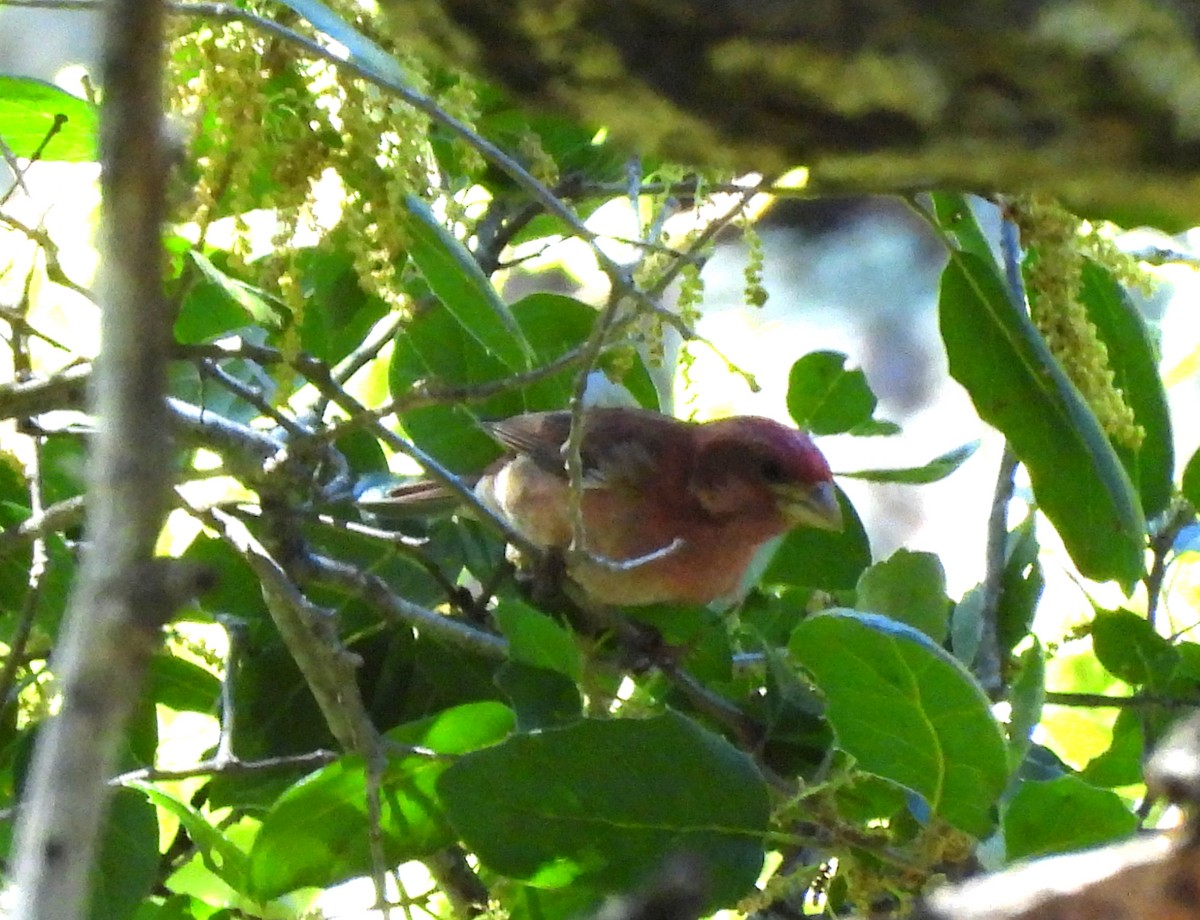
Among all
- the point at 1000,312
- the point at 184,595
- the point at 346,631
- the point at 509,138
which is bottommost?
the point at 184,595

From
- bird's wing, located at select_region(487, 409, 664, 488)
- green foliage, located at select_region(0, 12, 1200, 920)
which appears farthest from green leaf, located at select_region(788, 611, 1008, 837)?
bird's wing, located at select_region(487, 409, 664, 488)

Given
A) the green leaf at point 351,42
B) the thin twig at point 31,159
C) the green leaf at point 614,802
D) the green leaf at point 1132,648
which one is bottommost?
the green leaf at point 614,802

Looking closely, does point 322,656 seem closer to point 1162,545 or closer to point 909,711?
point 909,711

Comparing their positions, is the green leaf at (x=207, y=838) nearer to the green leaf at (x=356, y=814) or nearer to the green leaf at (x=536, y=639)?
the green leaf at (x=356, y=814)

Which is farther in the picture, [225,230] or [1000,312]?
[225,230]

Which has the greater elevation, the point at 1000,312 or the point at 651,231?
the point at 651,231

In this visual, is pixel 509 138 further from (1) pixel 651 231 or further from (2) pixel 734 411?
(2) pixel 734 411

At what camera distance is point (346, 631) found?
1.91 meters

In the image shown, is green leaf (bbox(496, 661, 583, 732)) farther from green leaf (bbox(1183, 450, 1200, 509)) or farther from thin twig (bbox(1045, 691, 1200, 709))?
green leaf (bbox(1183, 450, 1200, 509))

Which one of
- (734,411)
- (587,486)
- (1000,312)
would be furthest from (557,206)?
(734,411)

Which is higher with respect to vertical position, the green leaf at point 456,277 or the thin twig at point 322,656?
the green leaf at point 456,277

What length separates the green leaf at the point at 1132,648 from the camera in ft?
5.83

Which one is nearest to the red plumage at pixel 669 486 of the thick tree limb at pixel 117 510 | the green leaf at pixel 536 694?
the green leaf at pixel 536 694

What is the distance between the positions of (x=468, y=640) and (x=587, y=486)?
1.28 metres
